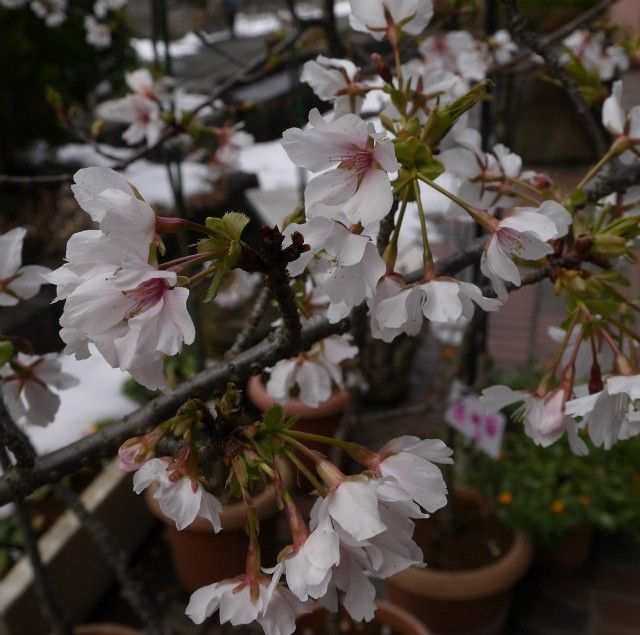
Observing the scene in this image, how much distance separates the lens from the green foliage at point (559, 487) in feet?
6.76

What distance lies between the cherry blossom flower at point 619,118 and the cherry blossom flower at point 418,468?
17.7 inches

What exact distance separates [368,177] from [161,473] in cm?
27

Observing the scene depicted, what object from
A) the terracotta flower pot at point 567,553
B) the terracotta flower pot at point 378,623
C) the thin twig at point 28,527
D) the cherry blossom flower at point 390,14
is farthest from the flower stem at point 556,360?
the terracotta flower pot at point 567,553

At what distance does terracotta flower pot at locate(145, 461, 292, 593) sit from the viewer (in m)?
1.92

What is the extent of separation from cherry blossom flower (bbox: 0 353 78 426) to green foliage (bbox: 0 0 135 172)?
11.1ft

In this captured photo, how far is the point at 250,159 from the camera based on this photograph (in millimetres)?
4285

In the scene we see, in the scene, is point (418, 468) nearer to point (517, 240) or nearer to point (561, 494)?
point (517, 240)

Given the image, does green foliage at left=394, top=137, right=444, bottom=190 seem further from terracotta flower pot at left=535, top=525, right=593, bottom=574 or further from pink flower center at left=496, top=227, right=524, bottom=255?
terracotta flower pot at left=535, top=525, right=593, bottom=574

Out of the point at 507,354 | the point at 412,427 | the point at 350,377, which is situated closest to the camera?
the point at 350,377

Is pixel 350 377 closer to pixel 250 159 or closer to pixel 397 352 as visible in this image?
pixel 397 352

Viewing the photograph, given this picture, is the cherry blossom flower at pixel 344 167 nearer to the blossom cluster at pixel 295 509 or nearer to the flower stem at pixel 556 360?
the blossom cluster at pixel 295 509

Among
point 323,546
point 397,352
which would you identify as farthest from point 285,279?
point 397,352

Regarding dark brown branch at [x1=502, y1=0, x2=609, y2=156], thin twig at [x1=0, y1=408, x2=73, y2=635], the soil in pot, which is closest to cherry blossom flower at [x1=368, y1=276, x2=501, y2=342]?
thin twig at [x1=0, y1=408, x2=73, y2=635]

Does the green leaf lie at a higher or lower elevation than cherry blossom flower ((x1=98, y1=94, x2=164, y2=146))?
higher
